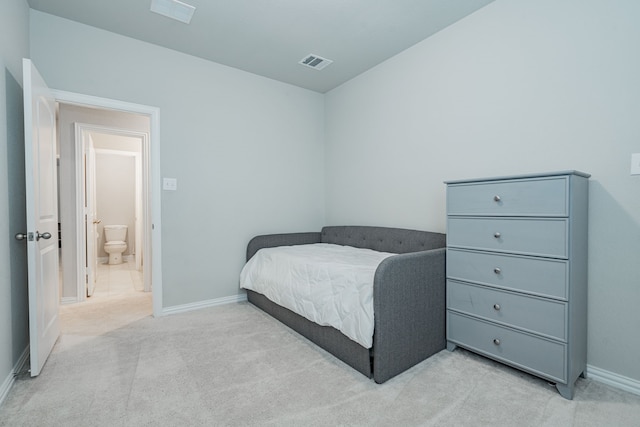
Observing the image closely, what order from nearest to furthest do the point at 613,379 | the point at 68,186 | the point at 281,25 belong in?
the point at 613,379 < the point at 281,25 < the point at 68,186

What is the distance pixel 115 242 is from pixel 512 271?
636cm

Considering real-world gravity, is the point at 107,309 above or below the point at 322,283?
below

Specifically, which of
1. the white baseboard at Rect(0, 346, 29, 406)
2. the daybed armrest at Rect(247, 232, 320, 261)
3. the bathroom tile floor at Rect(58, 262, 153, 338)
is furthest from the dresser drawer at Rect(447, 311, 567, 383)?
the bathroom tile floor at Rect(58, 262, 153, 338)

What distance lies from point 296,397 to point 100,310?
2532mm

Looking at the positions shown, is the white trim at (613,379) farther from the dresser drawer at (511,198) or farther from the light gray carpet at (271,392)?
the dresser drawer at (511,198)

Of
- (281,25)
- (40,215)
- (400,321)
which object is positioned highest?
(281,25)

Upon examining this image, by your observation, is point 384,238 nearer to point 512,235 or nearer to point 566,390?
point 512,235

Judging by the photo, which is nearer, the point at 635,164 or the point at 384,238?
the point at 635,164

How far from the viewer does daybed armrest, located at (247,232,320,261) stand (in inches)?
131

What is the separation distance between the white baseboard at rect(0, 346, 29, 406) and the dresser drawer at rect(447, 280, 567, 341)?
2598 millimetres

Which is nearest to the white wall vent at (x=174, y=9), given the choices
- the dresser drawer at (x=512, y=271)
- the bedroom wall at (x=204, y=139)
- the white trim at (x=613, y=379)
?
the bedroom wall at (x=204, y=139)

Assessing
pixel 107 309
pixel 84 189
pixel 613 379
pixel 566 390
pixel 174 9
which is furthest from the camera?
pixel 84 189

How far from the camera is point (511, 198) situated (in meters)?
1.77

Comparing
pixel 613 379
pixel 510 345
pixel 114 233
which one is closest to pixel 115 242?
pixel 114 233
